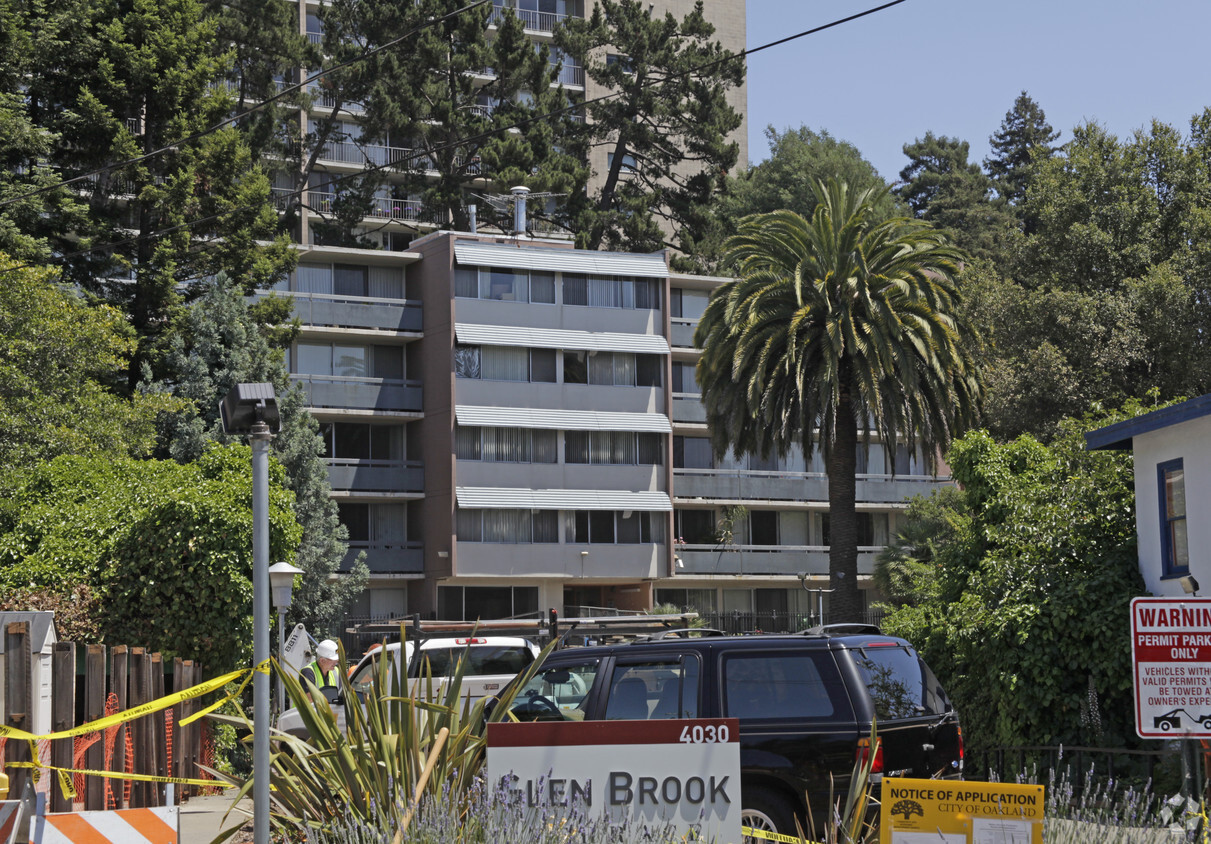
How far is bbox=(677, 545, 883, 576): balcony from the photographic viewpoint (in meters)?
53.8

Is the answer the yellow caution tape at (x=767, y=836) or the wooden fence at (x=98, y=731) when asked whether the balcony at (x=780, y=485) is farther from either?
the yellow caution tape at (x=767, y=836)

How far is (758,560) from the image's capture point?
5519cm

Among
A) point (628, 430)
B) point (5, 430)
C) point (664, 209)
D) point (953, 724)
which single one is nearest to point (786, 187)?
point (664, 209)

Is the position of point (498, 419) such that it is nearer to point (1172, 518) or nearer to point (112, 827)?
point (1172, 518)

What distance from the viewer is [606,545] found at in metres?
50.8

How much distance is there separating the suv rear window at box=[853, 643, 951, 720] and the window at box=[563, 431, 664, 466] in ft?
130

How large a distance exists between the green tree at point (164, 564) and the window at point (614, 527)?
94.9 feet

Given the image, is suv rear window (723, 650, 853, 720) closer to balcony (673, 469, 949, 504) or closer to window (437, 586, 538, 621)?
window (437, 586, 538, 621)

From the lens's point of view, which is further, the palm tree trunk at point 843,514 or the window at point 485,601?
the window at point 485,601

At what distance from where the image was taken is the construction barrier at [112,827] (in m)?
7.36

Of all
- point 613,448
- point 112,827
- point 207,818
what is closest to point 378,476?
point 613,448

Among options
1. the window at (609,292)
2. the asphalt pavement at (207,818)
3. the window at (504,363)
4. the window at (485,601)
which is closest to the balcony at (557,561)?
the window at (485,601)

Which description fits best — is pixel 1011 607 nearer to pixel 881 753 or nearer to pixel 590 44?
pixel 881 753

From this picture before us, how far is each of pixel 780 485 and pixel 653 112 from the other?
18658 mm
